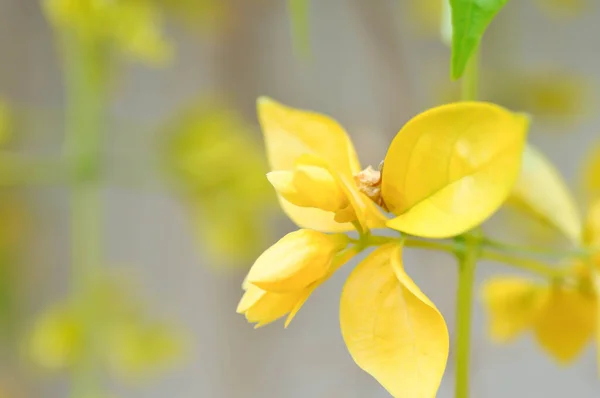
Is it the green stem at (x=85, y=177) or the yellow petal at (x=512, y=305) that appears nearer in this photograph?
the yellow petal at (x=512, y=305)

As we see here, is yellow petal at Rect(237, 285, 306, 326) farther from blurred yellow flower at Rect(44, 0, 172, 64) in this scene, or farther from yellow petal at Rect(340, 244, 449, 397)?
blurred yellow flower at Rect(44, 0, 172, 64)

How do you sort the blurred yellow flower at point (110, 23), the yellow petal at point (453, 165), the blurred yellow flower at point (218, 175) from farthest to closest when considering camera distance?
the blurred yellow flower at point (218, 175), the blurred yellow flower at point (110, 23), the yellow petal at point (453, 165)

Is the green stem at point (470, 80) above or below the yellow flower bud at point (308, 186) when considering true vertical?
above

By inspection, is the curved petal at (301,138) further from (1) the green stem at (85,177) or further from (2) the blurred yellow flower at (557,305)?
(1) the green stem at (85,177)

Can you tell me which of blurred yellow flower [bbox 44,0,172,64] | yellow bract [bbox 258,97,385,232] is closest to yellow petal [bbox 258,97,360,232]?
yellow bract [bbox 258,97,385,232]

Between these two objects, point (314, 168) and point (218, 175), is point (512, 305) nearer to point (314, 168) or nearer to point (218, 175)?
point (314, 168)

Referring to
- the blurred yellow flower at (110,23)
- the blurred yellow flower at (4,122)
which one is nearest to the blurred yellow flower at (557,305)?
the blurred yellow flower at (110,23)

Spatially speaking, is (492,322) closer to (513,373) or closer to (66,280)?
(513,373)
